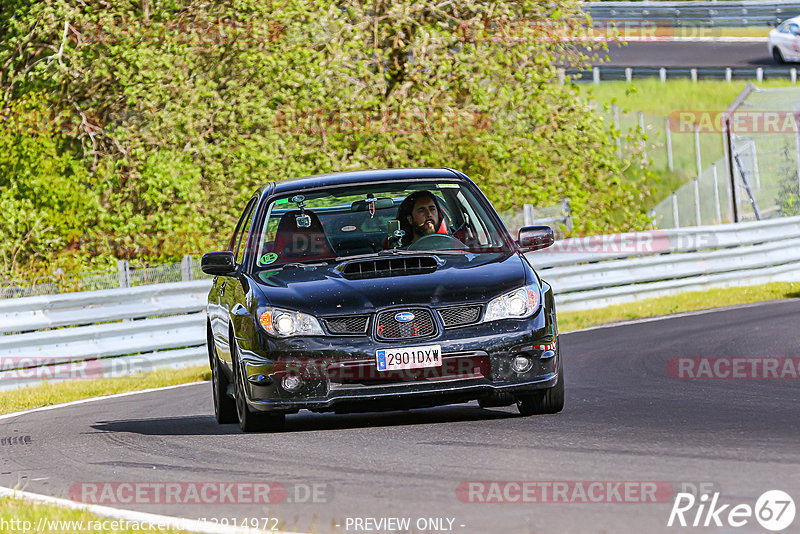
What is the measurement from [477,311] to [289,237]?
5.43 ft

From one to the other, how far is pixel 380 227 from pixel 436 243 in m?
0.45

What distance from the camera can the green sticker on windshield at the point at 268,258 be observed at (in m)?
9.72

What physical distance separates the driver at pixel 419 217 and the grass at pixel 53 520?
3.71 m

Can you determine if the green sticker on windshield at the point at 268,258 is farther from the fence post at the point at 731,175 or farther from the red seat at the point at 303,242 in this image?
the fence post at the point at 731,175

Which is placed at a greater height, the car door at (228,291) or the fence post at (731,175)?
the car door at (228,291)

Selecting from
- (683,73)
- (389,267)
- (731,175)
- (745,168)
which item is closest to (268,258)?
(389,267)

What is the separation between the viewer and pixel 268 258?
9766mm

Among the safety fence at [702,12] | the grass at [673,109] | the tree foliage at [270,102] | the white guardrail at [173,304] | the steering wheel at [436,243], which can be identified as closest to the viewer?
the steering wheel at [436,243]

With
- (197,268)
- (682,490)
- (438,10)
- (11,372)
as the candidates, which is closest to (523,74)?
(438,10)

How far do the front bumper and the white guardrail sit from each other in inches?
309

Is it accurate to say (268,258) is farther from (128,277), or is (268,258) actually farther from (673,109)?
(673,109)

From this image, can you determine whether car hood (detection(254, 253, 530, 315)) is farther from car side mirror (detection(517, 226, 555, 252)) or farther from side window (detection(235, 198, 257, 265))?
side window (detection(235, 198, 257, 265))

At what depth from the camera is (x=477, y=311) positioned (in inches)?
343

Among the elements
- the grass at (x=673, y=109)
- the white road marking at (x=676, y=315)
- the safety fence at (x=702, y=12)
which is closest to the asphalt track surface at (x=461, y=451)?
the white road marking at (x=676, y=315)
